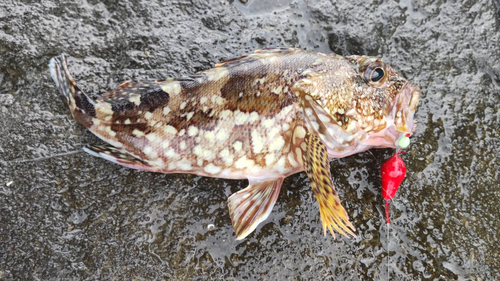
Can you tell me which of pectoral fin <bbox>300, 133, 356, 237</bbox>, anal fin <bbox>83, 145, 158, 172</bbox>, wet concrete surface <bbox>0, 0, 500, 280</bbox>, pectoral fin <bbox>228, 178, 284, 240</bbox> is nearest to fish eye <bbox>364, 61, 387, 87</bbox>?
pectoral fin <bbox>300, 133, 356, 237</bbox>

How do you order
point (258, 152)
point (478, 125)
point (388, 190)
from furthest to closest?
point (478, 125), point (388, 190), point (258, 152)

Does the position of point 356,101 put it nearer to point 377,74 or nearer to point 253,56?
point 377,74

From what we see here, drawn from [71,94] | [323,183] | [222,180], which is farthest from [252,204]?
[71,94]

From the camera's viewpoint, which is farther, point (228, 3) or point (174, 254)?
point (228, 3)

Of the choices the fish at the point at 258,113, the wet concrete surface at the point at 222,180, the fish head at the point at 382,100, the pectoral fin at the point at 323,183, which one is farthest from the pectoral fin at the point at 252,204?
the fish head at the point at 382,100

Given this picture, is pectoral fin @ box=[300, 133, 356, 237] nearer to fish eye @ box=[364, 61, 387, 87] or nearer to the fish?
the fish

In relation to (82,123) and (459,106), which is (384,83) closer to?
(459,106)

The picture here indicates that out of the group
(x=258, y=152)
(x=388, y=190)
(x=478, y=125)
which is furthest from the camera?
(x=478, y=125)

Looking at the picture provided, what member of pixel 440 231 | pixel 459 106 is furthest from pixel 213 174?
pixel 459 106
